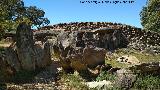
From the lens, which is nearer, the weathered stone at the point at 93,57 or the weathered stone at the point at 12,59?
the weathered stone at the point at 12,59

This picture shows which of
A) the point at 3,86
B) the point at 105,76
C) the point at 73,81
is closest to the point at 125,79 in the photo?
the point at 105,76

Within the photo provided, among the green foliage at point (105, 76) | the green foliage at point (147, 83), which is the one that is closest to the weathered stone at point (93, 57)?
the green foliage at point (105, 76)

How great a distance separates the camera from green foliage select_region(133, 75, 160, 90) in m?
23.5

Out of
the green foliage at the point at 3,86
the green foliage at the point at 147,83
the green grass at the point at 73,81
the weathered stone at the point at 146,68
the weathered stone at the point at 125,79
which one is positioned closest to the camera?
the weathered stone at the point at 125,79

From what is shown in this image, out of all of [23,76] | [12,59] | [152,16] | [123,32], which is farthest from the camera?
[152,16]

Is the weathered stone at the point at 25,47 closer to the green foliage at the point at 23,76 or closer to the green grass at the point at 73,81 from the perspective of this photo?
the green foliage at the point at 23,76

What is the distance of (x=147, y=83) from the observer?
2389cm

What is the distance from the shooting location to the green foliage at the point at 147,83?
925 inches

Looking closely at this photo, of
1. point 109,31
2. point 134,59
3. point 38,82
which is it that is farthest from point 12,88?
point 109,31

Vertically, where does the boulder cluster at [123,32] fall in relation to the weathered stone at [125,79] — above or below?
above

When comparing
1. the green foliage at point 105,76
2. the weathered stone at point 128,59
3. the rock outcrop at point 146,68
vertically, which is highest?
the weathered stone at point 128,59

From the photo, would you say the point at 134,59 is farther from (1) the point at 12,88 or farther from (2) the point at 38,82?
(1) the point at 12,88

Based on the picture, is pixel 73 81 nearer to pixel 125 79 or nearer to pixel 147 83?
pixel 125 79

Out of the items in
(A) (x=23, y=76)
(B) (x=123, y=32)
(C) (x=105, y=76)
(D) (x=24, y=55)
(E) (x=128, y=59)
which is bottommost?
(C) (x=105, y=76)
